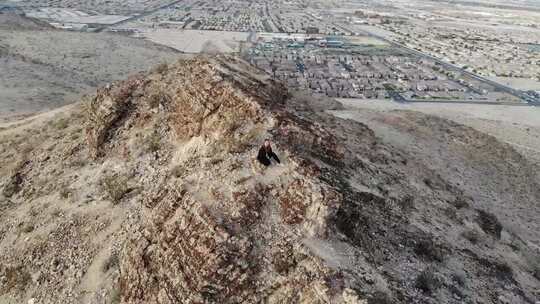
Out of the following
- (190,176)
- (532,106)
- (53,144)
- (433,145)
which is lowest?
(532,106)

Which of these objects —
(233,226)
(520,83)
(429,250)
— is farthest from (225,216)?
(520,83)

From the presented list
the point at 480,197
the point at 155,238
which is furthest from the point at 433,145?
the point at 155,238

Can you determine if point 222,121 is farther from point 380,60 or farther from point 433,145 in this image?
point 380,60

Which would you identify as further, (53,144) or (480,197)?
(480,197)

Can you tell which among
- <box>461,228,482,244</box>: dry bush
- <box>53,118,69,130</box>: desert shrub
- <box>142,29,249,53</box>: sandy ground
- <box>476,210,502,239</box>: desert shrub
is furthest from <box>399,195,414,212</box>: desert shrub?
<box>142,29,249,53</box>: sandy ground

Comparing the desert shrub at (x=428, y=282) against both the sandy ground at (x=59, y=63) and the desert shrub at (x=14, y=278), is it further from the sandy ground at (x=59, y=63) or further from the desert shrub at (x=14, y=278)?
the sandy ground at (x=59, y=63)

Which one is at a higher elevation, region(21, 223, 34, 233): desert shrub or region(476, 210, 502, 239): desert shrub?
region(21, 223, 34, 233): desert shrub

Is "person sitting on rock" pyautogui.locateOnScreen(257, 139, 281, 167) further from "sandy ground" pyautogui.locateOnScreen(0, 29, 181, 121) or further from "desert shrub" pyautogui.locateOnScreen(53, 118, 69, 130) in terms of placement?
"sandy ground" pyautogui.locateOnScreen(0, 29, 181, 121)
